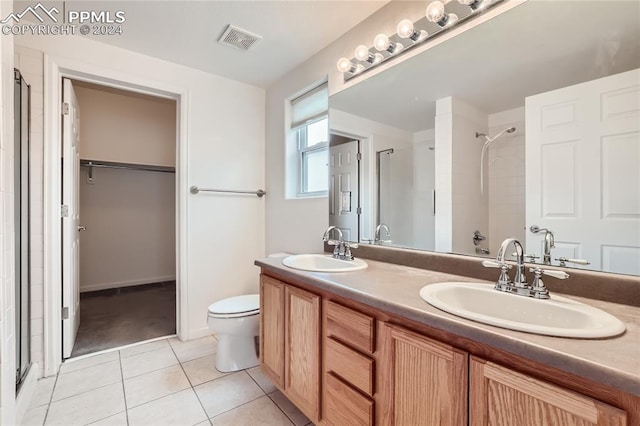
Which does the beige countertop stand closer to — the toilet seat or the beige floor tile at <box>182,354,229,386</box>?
the toilet seat

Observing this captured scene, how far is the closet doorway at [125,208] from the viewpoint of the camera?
3115 millimetres

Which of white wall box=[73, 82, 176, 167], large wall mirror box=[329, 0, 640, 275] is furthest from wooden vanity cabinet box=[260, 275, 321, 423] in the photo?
white wall box=[73, 82, 176, 167]

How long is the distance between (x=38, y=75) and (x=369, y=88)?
6.87 ft

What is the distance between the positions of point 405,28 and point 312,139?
1.08 m

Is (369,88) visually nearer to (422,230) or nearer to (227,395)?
(422,230)

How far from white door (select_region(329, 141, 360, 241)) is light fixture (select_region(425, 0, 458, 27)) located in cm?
78

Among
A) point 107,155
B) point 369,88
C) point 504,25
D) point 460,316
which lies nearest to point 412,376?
point 460,316

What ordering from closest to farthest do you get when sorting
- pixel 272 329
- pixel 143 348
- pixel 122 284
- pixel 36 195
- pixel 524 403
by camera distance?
1. pixel 524 403
2. pixel 272 329
3. pixel 36 195
4. pixel 143 348
5. pixel 122 284

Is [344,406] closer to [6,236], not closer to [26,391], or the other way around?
[6,236]

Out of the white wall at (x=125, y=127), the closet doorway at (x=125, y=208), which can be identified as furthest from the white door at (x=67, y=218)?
the white wall at (x=125, y=127)

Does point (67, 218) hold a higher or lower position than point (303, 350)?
higher

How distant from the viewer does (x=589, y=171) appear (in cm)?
104

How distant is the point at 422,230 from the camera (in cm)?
154

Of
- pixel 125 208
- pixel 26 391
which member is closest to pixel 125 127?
pixel 125 208
